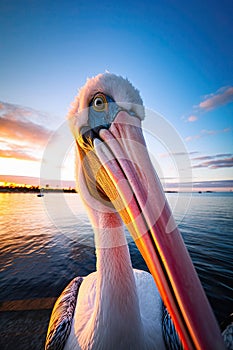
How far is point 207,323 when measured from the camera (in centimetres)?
67

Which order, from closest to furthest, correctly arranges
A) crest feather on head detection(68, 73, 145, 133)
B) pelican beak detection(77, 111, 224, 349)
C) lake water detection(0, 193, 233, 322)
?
pelican beak detection(77, 111, 224, 349) → crest feather on head detection(68, 73, 145, 133) → lake water detection(0, 193, 233, 322)

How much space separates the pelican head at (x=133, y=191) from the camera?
70 cm

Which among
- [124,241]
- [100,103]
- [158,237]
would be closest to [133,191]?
[158,237]

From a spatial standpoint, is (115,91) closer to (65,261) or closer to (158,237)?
(158,237)

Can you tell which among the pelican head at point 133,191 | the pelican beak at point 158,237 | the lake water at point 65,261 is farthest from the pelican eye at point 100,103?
the lake water at point 65,261

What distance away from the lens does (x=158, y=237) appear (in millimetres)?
812

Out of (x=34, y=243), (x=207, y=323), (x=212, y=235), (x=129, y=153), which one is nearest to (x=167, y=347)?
(x=207, y=323)

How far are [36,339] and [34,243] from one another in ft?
14.4

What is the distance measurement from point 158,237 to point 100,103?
3.75ft

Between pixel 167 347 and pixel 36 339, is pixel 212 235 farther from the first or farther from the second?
pixel 36 339

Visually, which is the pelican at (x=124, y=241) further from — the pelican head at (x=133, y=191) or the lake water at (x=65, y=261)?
the lake water at (x=65, y=261)

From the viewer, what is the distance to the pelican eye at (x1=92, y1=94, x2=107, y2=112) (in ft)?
4.46

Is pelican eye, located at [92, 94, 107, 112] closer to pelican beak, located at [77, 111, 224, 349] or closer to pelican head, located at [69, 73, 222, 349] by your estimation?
pelican head, located at [69, 73, 222, 349]

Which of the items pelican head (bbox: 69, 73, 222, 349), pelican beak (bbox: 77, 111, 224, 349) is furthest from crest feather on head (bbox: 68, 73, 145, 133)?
pelican beak (bbox: 77, 111, 224, 349)
